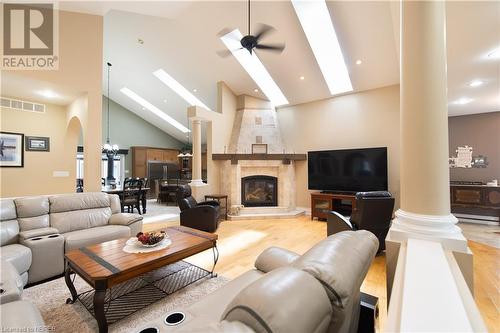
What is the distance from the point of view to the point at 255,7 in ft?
12.2

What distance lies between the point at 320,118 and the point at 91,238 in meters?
5.49

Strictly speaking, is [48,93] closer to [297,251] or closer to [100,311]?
[100,311]

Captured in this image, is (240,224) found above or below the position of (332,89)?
below

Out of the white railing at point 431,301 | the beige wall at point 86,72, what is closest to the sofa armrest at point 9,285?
the white railing at point 431,301

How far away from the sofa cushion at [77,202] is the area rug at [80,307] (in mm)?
1045

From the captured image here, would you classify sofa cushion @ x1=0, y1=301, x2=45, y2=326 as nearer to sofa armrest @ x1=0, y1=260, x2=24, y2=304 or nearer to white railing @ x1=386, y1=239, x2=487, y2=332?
sofa armrest @ x1=0, y1=260, x2=24, y2=304

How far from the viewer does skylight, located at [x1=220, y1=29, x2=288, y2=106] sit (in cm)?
486

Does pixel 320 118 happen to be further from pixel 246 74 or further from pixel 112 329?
pixel 112 329

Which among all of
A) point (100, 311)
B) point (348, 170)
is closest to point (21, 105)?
point (100, 311)

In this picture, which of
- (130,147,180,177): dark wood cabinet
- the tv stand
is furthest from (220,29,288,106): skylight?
(130,147,180,177): dark wood cabinet

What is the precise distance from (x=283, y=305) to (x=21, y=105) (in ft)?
21.4

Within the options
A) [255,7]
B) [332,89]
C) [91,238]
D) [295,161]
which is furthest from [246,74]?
[91,238]

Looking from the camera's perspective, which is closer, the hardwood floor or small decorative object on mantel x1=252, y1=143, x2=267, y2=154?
the hardwood floor

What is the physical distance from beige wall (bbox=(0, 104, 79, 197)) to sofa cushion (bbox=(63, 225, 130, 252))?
8.42 feet
